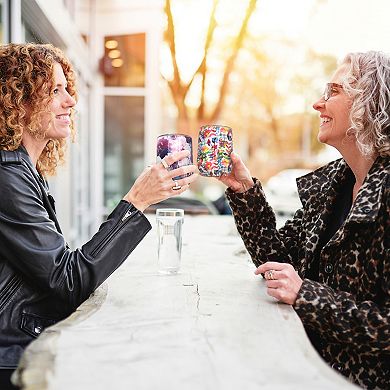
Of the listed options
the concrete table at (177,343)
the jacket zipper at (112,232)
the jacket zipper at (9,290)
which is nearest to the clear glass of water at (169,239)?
the concrete table at (177,343)

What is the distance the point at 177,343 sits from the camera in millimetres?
1076

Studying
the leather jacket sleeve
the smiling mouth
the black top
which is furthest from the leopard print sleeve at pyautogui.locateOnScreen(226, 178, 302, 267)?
the leather jacket sleeve

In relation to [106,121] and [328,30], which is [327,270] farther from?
[328,30]

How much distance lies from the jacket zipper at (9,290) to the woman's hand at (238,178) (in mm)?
755

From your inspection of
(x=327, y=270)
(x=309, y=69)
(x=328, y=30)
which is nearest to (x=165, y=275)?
(x=327, y=270)

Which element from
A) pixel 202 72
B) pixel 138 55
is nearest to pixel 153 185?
pixel 138 55

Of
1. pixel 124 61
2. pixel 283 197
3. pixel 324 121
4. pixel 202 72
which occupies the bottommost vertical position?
pixel 283 197

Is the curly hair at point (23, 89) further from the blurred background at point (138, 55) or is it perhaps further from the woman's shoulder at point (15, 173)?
Answer: the blurred background at point (138, 55)

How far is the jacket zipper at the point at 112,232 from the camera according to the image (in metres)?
1.39

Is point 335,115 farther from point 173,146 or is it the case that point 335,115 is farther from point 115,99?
point 115,99

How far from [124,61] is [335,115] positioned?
6.78 meters

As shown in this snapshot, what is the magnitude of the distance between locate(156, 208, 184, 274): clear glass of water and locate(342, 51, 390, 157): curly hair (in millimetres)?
633

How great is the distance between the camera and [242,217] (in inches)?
73.5

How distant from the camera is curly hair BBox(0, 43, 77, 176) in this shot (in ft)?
4.93
